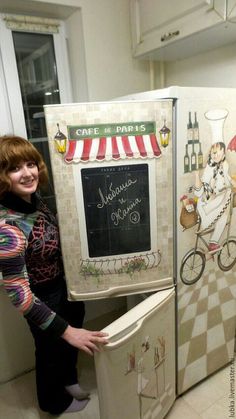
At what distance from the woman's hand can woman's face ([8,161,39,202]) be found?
21.9 inches

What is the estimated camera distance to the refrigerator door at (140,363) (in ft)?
3.39

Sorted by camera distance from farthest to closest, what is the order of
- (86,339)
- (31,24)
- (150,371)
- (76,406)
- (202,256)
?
(31,24)
(76,406)
(202,256)
(150,371)
(86,339)

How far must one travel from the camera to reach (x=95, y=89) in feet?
5.62

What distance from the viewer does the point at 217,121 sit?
3.87 ft

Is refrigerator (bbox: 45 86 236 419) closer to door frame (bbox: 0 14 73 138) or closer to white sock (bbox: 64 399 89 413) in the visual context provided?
white sock (bbox: 64 399 89 413)

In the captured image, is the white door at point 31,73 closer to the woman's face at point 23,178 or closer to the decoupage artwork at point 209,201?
the woman's face at point 23,178

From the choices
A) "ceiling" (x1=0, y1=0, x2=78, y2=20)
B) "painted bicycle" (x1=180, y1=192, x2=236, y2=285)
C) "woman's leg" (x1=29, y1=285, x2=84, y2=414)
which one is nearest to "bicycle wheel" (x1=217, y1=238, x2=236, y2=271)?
"painted bicycle" (x1=180, y1=192, x2=236, y2=285)

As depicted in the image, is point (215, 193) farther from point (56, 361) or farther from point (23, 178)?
point (56, 361)

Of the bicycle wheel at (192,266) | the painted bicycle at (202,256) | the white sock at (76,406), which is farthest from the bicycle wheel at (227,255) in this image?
the white sock at (76,406)

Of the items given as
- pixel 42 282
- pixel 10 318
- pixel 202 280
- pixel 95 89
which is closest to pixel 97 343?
pixel 42 282

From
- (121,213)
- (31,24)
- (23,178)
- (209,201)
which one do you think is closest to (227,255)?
(209,201)

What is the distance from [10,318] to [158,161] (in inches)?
50.0

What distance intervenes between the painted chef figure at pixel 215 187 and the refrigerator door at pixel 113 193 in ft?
0.58

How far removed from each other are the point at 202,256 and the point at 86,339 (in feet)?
2.14
